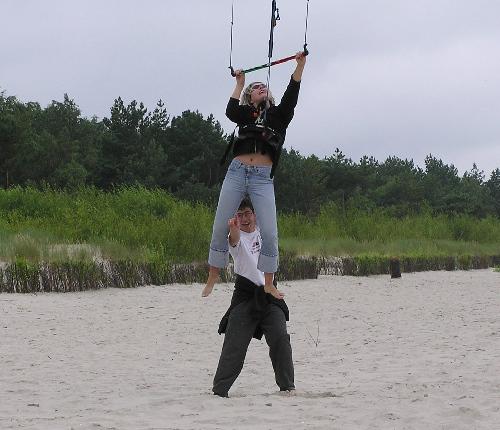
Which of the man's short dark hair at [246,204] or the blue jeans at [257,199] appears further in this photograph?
the man's short dark hair at [246,204]

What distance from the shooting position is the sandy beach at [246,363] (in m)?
4.70

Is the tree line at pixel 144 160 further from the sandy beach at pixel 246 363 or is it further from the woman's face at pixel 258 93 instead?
the woman's face at pixel 258 93

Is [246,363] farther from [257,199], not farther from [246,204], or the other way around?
[257,199]

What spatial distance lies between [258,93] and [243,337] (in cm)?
169

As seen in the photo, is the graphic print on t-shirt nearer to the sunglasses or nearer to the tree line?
the sunglasses

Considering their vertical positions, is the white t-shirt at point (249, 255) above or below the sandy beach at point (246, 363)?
above

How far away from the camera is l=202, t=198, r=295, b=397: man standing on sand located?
541 cm

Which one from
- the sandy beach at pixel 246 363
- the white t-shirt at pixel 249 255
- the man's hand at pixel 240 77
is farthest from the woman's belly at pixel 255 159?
the sandy beach at pixel 246 363

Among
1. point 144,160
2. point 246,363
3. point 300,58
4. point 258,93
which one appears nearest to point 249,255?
point 258,93

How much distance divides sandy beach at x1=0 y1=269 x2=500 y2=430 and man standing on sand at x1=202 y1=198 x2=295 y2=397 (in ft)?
0.67

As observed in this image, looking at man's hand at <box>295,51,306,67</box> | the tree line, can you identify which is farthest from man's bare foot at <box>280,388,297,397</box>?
the tree line

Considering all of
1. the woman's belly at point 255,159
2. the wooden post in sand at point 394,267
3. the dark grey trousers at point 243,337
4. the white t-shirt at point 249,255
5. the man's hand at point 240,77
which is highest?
the man's hand at point 240,77

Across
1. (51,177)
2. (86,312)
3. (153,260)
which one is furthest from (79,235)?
(51,177)

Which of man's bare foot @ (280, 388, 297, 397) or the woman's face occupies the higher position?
the woman's face
